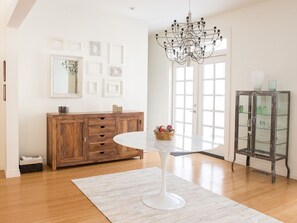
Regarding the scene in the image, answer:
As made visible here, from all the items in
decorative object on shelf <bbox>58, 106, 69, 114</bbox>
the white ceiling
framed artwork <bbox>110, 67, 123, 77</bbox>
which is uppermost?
the white ceiling

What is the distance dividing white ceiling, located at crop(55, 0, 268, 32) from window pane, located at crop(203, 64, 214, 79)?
0.95 metres

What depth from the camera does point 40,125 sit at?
175 inches

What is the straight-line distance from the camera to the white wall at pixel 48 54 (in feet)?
14.1

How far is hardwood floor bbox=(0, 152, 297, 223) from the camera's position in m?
2.73

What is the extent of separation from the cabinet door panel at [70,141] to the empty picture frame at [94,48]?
4.29ft

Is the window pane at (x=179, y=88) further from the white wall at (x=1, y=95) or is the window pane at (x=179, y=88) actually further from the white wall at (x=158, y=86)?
the white wall at (x=1, y=95)

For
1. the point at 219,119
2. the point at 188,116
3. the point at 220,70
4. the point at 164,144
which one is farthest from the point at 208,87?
the point at 164,144

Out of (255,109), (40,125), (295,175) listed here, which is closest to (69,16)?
(40,125)

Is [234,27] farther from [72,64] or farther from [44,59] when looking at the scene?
[44,59]

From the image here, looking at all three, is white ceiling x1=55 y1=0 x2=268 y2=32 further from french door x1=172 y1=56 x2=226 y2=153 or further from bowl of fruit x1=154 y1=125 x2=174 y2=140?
bowl of fruit x1=154 y1=125 x2=174 y2=140

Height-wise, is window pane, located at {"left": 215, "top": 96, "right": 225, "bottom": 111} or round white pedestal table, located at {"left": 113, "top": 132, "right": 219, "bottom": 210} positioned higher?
window pane, located at {"left": 215, "top": 96, "right": 225, "bottom": 111}

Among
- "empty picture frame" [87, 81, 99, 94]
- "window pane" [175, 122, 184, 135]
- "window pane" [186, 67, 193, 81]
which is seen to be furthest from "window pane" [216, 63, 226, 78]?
"empty picture frame" [87, 81, 99, 94]

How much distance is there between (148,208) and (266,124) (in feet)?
7.73

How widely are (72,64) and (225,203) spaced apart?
3321 mm
